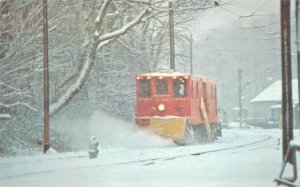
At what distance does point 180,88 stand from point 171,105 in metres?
0.93

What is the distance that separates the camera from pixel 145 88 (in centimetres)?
3142

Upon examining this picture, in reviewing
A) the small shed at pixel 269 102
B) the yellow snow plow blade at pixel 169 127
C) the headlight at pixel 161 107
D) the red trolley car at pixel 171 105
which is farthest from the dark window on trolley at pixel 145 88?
the small shed at pixel 269 102

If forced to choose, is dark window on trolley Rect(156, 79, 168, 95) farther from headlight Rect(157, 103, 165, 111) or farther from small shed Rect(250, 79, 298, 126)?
small shed Rect(250, 79, 298, 126)

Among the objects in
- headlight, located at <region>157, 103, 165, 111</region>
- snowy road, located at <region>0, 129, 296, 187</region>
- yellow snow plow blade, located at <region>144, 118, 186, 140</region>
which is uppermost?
headlight, located at <region>157, 103, 165, 111</region>

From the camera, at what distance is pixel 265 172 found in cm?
1681

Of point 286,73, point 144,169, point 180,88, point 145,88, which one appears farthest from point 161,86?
point 286,73

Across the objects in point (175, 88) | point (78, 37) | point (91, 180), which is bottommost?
point (91, 180)

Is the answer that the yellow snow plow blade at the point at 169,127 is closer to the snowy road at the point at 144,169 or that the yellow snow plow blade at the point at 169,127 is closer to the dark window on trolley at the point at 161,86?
the dark window on trolley at the point at 161,86

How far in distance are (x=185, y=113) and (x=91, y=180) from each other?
14.5 meters

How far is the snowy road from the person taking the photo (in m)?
15.2

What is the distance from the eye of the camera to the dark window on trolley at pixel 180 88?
30786 mm

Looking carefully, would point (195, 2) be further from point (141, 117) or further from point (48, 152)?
point (48, 152)

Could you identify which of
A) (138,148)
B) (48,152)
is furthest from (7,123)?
(138,148)

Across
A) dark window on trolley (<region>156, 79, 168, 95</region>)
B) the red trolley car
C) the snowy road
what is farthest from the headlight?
the snowy road
